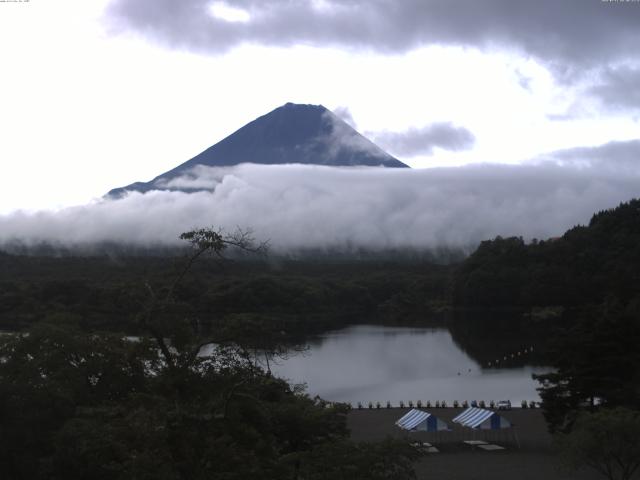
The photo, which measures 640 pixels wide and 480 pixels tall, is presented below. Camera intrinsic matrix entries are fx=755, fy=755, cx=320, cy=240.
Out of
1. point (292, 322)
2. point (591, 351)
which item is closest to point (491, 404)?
point (591, 351)

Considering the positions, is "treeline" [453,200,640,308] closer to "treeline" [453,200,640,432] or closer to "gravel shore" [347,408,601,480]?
"treeline" [453,200,640,432]

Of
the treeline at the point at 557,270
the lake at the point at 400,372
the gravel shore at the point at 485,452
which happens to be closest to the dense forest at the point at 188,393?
the gravel shore at the point at 485,452

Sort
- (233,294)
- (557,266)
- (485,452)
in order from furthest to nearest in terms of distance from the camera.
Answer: (557,266)
(233,294)
(485,452)

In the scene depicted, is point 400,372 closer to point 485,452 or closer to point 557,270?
point 485,452

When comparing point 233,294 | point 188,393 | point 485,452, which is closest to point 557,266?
point 233,294

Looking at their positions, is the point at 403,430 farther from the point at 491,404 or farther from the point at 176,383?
the point at 176,383
